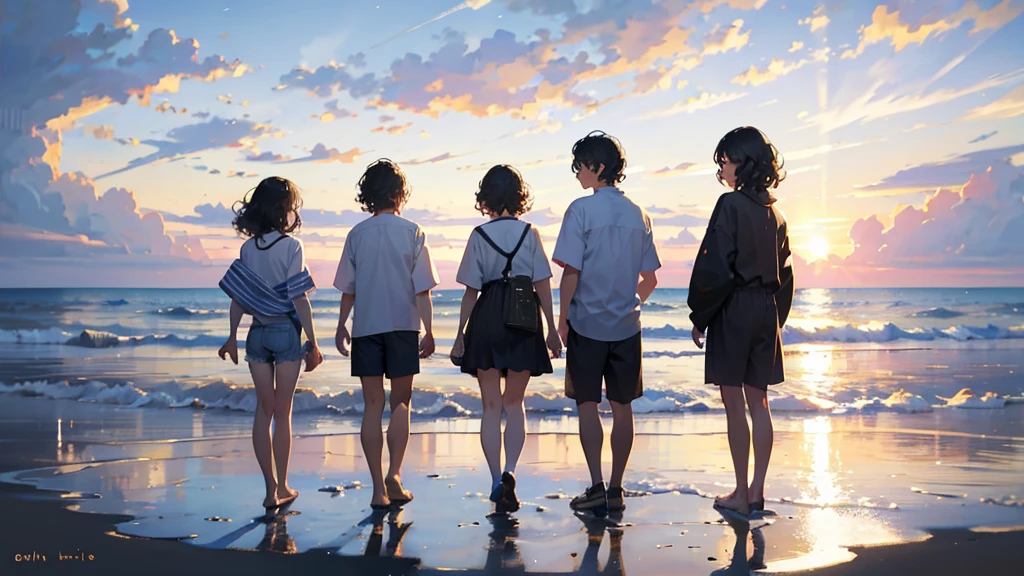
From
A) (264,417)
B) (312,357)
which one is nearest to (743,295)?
(312,357)

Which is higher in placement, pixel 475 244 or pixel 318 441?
pixel 475 244

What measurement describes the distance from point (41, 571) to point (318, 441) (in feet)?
10.5

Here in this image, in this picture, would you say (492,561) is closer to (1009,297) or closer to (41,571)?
(41,571)

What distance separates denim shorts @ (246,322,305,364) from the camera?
4270 millimetres

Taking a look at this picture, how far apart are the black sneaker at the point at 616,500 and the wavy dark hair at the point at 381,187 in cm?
191

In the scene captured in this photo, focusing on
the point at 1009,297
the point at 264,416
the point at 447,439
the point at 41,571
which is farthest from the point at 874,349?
the point at 1009,297

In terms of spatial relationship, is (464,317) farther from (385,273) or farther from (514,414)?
(514,414)

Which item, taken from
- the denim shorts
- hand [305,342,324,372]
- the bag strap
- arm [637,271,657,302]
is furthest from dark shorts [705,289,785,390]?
the denim shorts

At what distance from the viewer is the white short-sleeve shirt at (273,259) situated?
4.31 metres

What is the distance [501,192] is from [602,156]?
57cm

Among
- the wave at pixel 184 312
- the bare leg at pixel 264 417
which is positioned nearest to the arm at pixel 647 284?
the bare leg at pixel 264 417

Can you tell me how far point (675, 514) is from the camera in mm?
4184

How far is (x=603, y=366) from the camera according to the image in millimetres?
4332

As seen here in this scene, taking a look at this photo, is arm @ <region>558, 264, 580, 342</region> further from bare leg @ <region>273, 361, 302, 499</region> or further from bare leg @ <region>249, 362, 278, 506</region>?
bare leg @ <region>249, 362, 278, 506</region>
